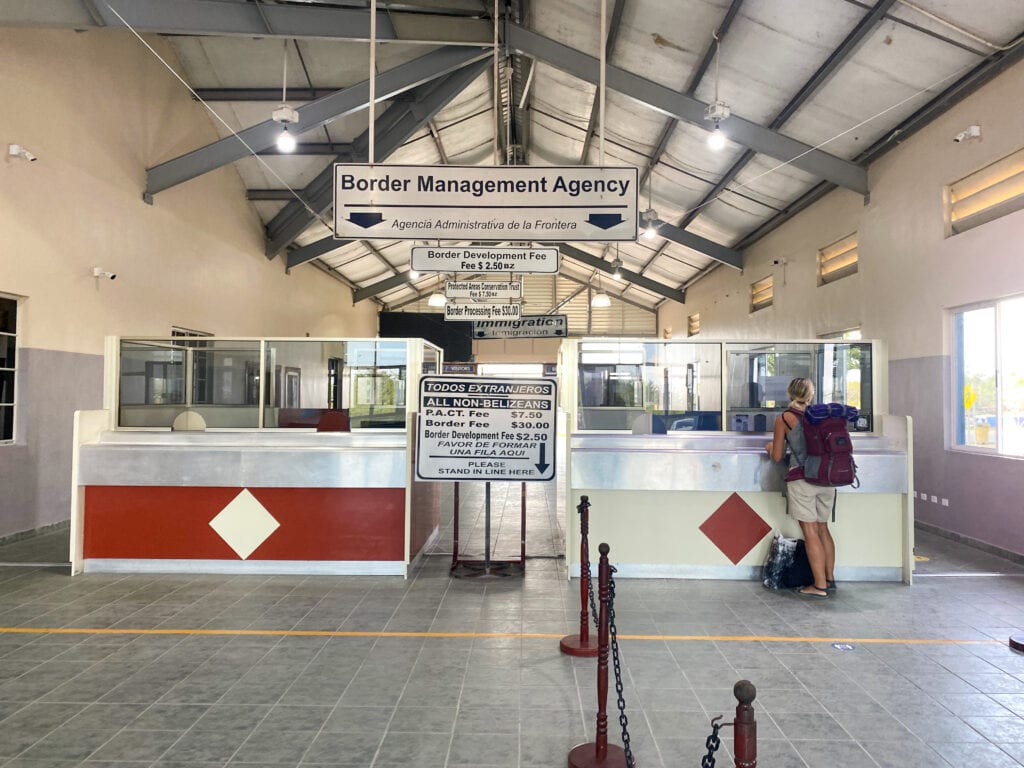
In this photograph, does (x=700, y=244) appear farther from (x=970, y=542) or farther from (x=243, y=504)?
(x=243, y=504)

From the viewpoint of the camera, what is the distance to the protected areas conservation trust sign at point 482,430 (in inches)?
203

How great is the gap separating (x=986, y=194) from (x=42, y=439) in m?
10.8

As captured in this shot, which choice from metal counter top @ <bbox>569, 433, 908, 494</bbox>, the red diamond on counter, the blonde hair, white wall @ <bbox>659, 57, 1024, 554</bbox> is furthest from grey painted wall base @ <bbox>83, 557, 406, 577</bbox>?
white wall @ <bbox>659, 57, 1024, 554</bbox>

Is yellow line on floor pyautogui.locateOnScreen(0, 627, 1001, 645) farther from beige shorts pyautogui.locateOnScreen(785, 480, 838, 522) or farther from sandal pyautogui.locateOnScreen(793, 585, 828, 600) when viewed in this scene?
beige shorts pyautogui.locateOnScreen(785, 480, 838, 522)

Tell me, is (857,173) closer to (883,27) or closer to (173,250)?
(883,27)

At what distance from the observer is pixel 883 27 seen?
20.1 feet

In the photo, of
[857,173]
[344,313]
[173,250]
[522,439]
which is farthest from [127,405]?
[344,313]

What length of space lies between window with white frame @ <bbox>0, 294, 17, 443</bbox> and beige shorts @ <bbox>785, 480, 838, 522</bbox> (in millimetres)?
7988

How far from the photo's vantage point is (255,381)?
237 inches

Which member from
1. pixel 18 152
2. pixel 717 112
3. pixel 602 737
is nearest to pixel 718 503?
pixel 602 737

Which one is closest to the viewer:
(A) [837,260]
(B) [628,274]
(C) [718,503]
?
(C) [718,503]

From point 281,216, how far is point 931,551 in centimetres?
1253

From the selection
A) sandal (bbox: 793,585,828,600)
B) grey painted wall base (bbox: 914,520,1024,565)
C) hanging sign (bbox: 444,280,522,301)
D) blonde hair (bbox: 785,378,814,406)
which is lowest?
sandal (bbox: 793,585,828,600)

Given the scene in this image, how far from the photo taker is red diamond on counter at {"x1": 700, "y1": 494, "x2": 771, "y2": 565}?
5.43 m
